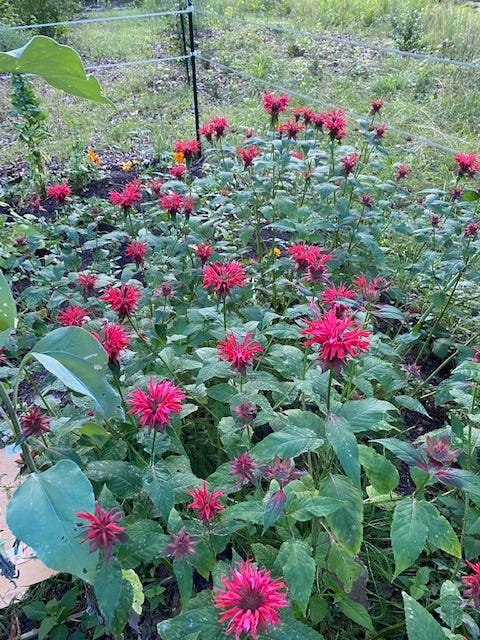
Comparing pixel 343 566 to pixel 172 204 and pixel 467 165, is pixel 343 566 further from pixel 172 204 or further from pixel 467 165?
pixel 467 165

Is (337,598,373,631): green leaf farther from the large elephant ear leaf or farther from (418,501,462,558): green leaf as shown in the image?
the large elephant ear leaf

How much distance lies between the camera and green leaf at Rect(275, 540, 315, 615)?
0.87 metres

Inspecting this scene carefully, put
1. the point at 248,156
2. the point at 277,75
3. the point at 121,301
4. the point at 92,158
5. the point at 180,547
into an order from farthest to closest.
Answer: the point at 277,75 < the point at 92,158 < the point at 248,156 < the point at 121,301 < the point at 180,547

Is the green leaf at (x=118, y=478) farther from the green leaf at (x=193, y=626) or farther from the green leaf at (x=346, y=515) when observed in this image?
the green leaf at (x=346, y=515)

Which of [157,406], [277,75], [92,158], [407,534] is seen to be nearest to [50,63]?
[157,406]

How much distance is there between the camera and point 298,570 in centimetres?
91

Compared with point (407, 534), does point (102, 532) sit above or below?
above

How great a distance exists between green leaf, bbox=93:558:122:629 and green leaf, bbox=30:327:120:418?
27 centimetres

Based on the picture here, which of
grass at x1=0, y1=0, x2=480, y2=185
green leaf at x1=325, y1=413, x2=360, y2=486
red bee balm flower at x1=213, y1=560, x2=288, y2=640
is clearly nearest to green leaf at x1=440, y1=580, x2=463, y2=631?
green leaf at x1=325, y1=413, x2=360, y2=486

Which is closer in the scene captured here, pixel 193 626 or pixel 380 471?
pixel 193 626

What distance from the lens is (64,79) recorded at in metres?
0.64

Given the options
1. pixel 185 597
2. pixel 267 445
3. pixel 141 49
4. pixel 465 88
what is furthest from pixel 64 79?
pixel 141 49

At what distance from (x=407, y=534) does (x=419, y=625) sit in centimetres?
14

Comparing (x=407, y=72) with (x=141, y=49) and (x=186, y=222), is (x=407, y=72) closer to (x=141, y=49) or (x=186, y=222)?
(x=141, y=49)
